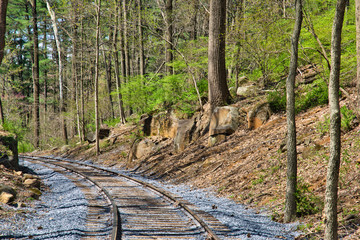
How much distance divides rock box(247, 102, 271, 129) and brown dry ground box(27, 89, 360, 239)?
13.7 inches

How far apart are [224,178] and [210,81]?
20.9ft

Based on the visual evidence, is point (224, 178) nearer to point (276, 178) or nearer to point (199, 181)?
point (199, 181)

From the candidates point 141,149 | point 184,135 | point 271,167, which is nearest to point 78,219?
point 271,167

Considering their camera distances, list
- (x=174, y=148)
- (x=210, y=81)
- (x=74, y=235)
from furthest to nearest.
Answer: (x=174, y=148) → (x=210, y=81) → (x=74, y=235)

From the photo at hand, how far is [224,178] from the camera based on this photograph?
12.1 m

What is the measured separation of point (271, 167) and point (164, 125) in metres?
11.1

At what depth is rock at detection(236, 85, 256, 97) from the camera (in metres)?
17.8

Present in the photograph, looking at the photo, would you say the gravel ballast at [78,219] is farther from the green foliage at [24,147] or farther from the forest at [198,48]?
the green foliage at [24,147]

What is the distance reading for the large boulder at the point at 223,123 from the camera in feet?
50.5

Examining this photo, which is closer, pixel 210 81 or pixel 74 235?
pixel 74 235

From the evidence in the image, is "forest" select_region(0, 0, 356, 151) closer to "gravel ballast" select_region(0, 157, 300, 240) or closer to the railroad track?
"gravel ballast" select_region(0, 157, 300, 240)

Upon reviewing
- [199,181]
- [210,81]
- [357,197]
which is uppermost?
[210,81]

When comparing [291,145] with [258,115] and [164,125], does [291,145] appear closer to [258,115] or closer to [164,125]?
[258,115]

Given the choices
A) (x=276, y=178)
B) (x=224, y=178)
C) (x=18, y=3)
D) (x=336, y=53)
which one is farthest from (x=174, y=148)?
(x=18, y=3)
